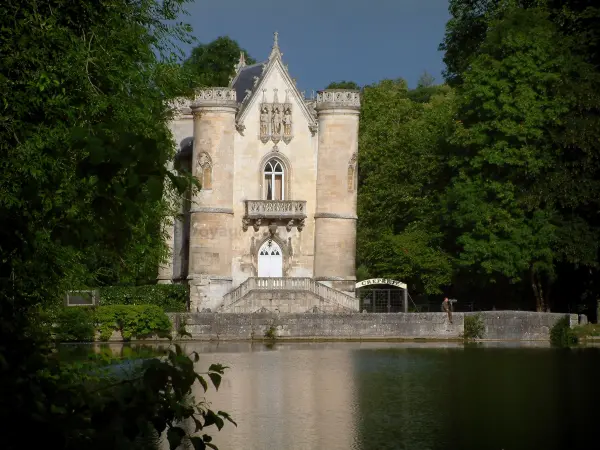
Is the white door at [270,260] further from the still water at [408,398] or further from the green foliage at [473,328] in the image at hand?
the still water at [408,398]

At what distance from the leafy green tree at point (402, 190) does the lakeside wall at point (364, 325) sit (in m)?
4.73

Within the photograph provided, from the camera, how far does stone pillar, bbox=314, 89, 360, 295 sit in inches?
1580

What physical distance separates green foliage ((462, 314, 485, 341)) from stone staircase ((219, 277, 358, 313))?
4468 mm

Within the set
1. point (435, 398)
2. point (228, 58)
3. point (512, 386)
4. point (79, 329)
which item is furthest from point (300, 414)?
point (228, 58)

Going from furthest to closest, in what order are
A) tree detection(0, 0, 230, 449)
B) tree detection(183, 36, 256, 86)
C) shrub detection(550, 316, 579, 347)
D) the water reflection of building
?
tree detection(183, 36, 256, 86) → shrub detection(550, 316, 579, 347) → the water reflection of building → tree detection(0, 0, 230, 449)

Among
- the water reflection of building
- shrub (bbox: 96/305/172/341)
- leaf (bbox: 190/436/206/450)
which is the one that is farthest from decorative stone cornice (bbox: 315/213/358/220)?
leaf (bbox: 190/436/206/450)

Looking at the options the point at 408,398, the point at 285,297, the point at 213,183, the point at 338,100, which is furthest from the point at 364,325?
the point at 408,398

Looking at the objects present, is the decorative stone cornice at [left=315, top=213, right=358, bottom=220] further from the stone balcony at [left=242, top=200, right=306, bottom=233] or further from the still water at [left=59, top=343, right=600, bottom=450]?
the still water at [left=59, top=343, right=600, bottom=450]

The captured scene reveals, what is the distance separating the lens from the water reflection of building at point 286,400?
582 inches

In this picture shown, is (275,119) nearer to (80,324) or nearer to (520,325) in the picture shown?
(520,325)

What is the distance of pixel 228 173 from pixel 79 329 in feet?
39.7

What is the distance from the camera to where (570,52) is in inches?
1416

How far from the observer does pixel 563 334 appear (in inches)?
1282

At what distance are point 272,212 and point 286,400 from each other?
21.6 m
